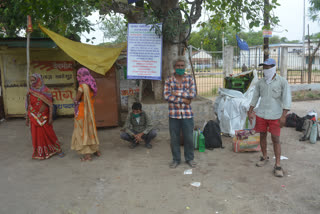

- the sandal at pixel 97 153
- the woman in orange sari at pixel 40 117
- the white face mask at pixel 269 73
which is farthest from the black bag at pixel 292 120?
the woman in orange sari at pixel 40 117

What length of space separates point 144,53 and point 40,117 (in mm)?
2448

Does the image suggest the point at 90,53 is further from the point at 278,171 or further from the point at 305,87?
the point at 305,87

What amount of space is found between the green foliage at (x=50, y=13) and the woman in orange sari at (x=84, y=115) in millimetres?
2439

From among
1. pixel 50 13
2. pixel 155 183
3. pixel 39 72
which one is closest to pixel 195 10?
pixel 155 183

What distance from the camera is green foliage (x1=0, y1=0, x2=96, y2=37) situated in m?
6.59

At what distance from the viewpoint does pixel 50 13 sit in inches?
315

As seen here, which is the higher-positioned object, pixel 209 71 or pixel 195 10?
pixel 195 10

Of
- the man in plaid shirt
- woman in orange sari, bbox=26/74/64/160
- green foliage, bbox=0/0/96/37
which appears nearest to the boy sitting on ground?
the man in plaid shirt

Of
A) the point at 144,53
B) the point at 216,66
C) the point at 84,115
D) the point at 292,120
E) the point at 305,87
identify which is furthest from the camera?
the point at 216,66

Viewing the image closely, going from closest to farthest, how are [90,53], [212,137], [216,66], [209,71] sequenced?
1. [212,137]
2. [90,53]
3. [216,66]
4. [209,71]

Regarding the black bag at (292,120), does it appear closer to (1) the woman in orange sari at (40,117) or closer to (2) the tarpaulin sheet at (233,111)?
(2) the tarpaulin sheet at (233,111)

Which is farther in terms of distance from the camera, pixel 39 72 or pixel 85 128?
pixel 39 72

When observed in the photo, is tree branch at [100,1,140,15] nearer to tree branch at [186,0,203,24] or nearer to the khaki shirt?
tree branch at [186,0,203,24]

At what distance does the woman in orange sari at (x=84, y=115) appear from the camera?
449cm
